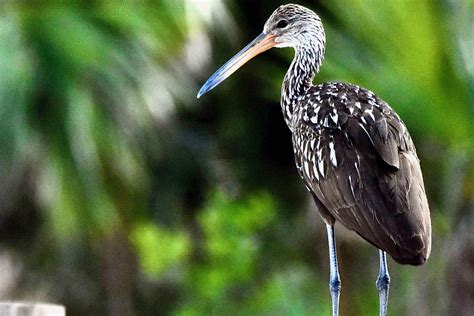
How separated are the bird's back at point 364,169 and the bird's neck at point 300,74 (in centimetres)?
24

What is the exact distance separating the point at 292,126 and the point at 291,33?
0.44 metres

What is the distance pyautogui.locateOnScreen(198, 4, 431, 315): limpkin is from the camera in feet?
17.9

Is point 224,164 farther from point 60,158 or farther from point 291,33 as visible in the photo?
point 291,33

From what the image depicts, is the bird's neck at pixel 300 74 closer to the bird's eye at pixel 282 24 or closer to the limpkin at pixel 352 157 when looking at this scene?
the limpkin at pixel 352 157

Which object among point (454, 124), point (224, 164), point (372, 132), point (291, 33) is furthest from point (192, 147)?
point (372, 132)

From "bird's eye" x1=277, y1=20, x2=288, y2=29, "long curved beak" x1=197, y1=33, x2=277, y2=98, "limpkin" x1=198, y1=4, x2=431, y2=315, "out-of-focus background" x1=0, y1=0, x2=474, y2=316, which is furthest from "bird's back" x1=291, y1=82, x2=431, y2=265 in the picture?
"out-of-focus background" x1=0, y1=0, x2=474, y2=316

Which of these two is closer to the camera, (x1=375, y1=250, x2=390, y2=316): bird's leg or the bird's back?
the bird's back

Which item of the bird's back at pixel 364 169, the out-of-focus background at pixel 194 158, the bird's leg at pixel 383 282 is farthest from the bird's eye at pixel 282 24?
A: the out-of-focus background at pixel 194 158

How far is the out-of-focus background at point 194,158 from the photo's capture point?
873 centimetres

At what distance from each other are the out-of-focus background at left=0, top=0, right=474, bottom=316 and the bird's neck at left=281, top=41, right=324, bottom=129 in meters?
2.06

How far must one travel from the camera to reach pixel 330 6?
9805mm

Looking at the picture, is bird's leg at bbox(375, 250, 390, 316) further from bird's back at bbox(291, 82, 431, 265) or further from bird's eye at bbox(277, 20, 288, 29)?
bird's eye at bbox(277, 20, 288, 29)

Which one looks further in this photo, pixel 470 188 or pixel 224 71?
pixel 470 188

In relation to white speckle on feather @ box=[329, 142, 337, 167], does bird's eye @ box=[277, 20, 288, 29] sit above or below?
above
